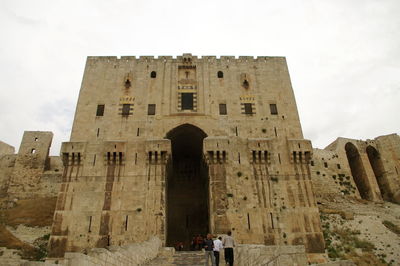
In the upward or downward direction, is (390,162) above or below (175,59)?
below

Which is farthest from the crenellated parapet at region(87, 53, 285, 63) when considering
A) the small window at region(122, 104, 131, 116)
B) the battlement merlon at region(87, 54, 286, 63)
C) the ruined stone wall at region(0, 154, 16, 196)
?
the ruined stone wall at region(0, 154, 16, 196)

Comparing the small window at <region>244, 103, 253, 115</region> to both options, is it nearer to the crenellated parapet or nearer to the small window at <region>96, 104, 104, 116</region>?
the crenellated parapet

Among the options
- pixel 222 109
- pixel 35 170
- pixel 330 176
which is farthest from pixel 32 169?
pixel 330 176

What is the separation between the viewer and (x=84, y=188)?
64.8 feet

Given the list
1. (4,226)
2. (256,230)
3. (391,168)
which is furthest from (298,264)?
(391,168)

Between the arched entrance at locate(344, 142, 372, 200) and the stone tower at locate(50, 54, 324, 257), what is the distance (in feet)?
56.3

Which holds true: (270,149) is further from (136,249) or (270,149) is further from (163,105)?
(136,249)

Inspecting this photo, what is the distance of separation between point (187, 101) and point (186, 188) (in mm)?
7379

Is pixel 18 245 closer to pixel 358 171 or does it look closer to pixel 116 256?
pixel 116 256

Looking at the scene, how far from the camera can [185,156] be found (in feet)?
88.6

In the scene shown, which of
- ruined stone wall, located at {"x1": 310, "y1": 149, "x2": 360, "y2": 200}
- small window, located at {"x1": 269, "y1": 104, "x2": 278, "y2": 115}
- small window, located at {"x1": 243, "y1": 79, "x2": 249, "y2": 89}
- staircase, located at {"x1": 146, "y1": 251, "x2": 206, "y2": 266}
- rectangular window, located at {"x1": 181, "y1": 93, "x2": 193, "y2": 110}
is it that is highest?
small window, located at {"x1": 243, "y1": 79, "x2": 249, "y2": 89}

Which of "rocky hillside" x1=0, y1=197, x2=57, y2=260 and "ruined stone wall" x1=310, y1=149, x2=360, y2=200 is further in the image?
"ruined stone wall" x1=310, y1=149, x2=360, y2=200

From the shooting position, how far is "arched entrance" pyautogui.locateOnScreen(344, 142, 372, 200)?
3413 centimetres

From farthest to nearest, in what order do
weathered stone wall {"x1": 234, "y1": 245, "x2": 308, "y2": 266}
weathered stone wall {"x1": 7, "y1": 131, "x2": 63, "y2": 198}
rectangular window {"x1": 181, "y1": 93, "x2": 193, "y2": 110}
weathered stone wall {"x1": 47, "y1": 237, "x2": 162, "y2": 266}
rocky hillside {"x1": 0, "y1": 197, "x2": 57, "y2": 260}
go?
weathered stone wall {"x1": 7, "y1": 131, "x2": 63, "y2": 198}, rectangular window {"x1": 181, "y1": 93, "x2": 193, "y2": 110}, rocky hillside {"x1": 0, "y1": 197, "x2": 57, "y2": 260}, weathered stone wall {"x1": 47, "y1": 237, "x2": 162, "y2": 266}, weathered stone wall {"x1": 234, "y1": 245, "x2": 308, "y2": 266}
